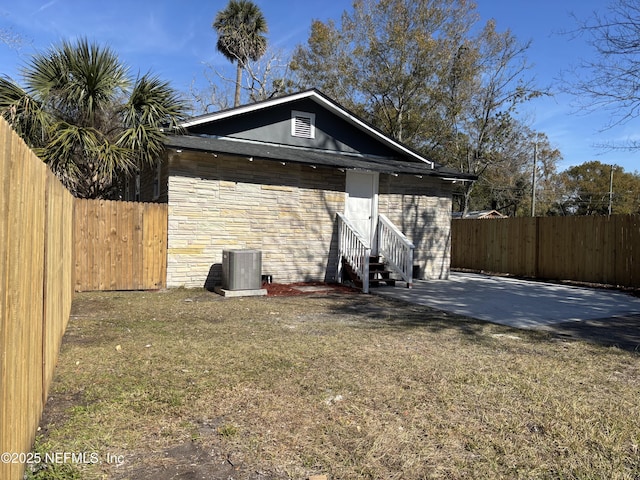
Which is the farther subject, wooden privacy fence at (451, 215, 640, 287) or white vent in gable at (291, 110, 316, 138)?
white vent in gable at (291, 110, 316, 138)

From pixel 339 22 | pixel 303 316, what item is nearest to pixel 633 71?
pixel 303 316

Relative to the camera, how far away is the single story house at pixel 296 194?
397 inches

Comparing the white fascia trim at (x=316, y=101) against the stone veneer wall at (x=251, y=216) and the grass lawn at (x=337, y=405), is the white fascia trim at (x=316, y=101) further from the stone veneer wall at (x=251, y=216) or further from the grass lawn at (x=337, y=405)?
the grass lawn at (x=337, y=405)

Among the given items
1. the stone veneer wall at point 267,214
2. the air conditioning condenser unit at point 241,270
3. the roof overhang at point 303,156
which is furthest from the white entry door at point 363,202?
the air conditioning condenser unit at point 241,270

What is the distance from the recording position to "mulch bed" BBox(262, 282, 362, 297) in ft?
32.8

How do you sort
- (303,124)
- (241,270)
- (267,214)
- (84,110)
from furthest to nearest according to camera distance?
(303,124), (267,214), (84,110), (241,270)

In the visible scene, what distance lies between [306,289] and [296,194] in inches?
99.5

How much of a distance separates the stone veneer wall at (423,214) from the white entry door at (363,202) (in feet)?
0.81

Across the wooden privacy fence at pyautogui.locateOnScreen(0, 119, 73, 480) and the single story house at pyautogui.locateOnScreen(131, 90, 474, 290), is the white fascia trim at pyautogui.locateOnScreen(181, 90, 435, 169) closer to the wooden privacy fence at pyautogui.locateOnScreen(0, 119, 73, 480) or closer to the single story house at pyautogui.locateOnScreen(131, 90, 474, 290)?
the single story house at pyautogui.locateOnScreen(131, 90, 474, 290)

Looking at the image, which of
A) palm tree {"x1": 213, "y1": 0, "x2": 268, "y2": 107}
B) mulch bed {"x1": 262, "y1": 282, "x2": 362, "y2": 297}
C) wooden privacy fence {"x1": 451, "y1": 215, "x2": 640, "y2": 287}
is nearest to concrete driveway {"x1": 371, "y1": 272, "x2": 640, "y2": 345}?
mulch bed {"x1": 262, "y1": 282, "x2": 362, "y2": 297}

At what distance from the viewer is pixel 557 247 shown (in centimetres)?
1358

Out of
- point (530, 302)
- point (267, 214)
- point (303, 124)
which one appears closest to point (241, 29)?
point (303, 124)

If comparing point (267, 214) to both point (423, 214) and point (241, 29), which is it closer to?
point (423, 214)

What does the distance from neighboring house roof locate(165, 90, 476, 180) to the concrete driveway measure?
343 centimetres
